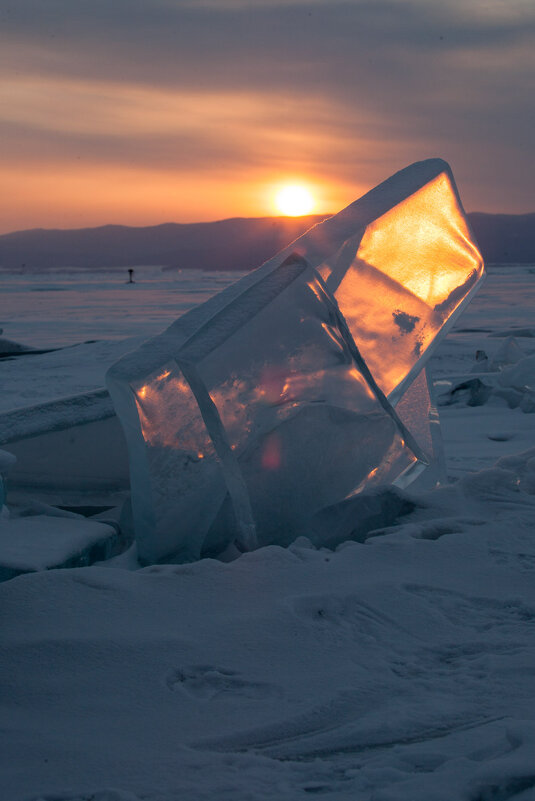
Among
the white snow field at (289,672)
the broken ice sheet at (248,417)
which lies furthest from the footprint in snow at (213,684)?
the broken ice sheet at (248,417)

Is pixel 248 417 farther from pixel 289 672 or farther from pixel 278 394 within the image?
pixel 289 672

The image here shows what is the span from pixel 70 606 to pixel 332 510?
30.9 inches

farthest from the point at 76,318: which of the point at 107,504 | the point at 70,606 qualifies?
the point at 70,606

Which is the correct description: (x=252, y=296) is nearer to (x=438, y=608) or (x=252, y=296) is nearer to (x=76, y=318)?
(x=438, y=608)

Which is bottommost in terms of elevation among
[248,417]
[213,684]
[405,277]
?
[213,684]

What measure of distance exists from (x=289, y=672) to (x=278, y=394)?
773mm

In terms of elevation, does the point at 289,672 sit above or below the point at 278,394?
below

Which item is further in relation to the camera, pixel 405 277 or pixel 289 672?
pixel 405 277

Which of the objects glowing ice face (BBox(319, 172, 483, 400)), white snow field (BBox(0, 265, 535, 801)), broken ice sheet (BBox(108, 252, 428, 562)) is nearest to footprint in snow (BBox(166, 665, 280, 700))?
white snow field (BBox(0, 265, 535, 801))

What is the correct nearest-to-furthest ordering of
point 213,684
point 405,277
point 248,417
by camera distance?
point 213,684, point 248,417, point 405,277

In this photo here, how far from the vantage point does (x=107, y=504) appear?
7.93 ft

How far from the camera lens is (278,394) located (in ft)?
6.19

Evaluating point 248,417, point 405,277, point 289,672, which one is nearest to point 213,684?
point 289,672

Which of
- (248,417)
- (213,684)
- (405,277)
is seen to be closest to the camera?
(213,684)
